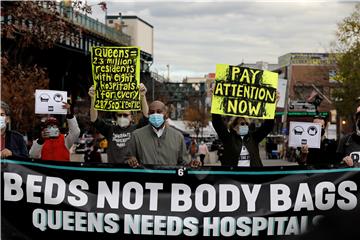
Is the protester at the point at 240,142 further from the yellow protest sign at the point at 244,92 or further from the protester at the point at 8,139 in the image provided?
the protester at the point at 8,139

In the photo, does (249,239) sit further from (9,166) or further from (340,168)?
(9,166)

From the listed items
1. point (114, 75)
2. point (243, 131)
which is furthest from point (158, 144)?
point (114, 75)

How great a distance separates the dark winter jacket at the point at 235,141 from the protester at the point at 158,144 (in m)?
0.64

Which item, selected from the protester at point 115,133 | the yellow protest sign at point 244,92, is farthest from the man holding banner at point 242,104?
the protester at point 115,133

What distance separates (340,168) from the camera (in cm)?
605

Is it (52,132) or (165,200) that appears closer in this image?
(165,200)

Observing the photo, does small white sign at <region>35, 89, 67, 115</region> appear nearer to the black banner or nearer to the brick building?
the black banner

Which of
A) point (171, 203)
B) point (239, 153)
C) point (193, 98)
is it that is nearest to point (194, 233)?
point (171, 203)

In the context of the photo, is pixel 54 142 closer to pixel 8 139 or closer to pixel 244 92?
pixel 8 139

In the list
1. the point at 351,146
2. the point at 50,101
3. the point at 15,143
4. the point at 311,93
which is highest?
the point at 311,93

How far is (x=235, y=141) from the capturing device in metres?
7.32

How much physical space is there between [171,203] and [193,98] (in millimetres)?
98297

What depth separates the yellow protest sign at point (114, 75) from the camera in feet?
26.6

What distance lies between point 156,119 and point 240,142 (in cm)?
114
